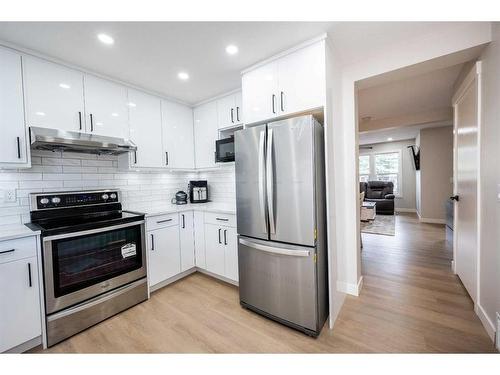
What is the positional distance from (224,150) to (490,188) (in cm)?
245

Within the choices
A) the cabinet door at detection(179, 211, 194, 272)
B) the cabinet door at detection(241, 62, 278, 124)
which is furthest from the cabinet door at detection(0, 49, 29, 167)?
the cabinet door at detection(241, 62, 278, 124)

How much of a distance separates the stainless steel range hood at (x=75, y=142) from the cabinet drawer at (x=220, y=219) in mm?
1160

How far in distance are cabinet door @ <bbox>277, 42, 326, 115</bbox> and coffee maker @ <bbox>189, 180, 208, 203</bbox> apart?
1858mm

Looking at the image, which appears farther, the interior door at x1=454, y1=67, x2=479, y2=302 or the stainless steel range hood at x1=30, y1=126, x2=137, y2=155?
the interior door at x1=454, y1=67, x2=479, y2=302

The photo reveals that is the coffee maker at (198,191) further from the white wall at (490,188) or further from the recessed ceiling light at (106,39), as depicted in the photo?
the white wall at (490,188)

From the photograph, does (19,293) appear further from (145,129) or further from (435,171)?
(435,171)

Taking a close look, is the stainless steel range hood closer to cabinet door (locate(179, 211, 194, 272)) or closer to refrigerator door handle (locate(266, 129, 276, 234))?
cabinet door (locate(179, 211, 194, 272))

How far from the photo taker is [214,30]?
1.61 metres

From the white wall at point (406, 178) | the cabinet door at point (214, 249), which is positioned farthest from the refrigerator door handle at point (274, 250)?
the white wall at point (406, 178)

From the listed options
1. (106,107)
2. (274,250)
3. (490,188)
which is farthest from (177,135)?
(490,188)

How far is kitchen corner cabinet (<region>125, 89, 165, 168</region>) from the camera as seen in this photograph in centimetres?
252
